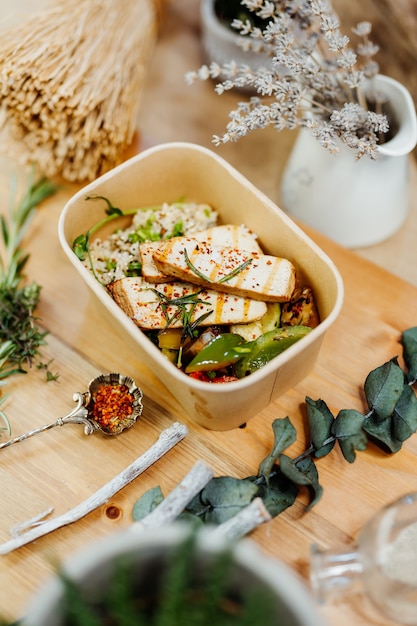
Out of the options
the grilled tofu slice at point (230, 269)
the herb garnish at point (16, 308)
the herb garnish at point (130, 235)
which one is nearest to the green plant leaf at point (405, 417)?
the grilled tofu slice at point (230, 269)

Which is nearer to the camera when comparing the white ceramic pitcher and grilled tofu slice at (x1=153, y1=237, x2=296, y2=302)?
grilled tofu slice at (x1=153, y1=237, x2=296, y2=302)

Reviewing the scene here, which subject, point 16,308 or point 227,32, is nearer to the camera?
point 16,308

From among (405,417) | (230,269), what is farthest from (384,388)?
(230,269)

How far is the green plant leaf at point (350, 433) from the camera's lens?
93 cm

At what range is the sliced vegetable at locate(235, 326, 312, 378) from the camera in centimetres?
95

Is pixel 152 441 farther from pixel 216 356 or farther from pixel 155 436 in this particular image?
pixel 216 356

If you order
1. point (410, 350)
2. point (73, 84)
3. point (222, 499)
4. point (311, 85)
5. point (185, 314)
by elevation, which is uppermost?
point (73, 84)

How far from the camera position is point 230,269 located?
3.22 feet

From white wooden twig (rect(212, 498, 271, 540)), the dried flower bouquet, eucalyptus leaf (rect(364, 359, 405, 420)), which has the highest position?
the dried flower bouquet

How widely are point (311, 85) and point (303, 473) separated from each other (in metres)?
0.63

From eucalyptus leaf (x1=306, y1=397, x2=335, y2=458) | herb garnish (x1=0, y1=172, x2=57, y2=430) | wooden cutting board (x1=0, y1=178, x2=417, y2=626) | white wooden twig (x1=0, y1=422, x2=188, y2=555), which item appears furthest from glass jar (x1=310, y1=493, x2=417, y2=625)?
herb garnish (x1=0, y1=172, x2=57, y2=430)

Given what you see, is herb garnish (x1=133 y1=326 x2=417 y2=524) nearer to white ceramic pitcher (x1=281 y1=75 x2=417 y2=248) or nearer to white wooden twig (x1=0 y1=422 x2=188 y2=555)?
white wooden twig (x1=0 y1=422 x2=188 y2=555)

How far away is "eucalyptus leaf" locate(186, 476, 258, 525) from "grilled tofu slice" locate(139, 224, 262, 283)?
0.33 m

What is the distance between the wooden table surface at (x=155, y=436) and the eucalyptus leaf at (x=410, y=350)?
0.02 meters
